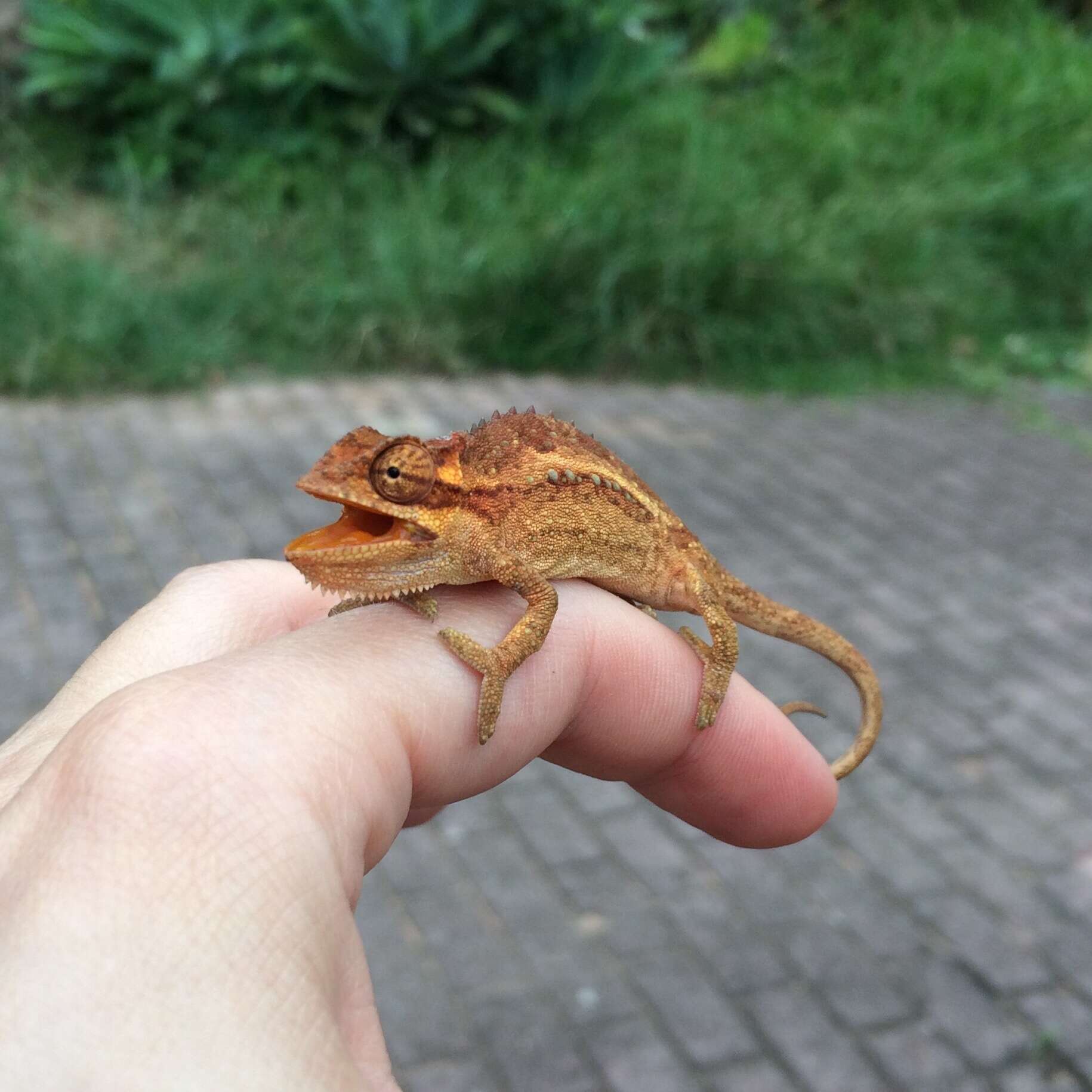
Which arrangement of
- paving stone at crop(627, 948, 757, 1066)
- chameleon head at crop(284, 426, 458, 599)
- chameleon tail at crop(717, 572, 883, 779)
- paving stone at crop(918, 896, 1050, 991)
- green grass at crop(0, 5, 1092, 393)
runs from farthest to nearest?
green grass at crop(0, 5, 1092, 393) → paving stone at crop(918, 896, 1050, 991) → paving stone at crop(627, 948, 757, 1066) → chameleon tail at crop(717, 572, 883, 779) → chameleon head at crop(284, 426, 458, 599)

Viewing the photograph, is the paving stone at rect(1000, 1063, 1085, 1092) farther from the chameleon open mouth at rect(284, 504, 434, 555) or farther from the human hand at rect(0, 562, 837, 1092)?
the chameleon open mouth at rect(284, 504, 434, 555)

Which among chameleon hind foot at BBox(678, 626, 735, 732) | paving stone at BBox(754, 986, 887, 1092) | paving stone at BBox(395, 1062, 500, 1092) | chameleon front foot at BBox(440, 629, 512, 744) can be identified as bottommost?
paving stone at BBox(395, 1062, 500, 1092)

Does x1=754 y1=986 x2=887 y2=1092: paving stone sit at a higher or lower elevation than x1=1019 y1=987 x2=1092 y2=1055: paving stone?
lower

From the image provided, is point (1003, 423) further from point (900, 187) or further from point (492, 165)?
point (492, 165)

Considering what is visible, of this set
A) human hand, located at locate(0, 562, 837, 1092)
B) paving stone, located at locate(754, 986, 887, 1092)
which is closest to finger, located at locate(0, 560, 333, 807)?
human hand, located at locate(0, 562, 837, 1092)

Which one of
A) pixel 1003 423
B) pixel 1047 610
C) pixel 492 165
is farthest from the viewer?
pixel 492 165

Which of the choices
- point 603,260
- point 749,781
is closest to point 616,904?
point 749,781

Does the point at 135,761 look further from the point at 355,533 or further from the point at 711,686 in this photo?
the point at 711,686

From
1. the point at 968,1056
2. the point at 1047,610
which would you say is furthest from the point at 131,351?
the point at 968,1056
